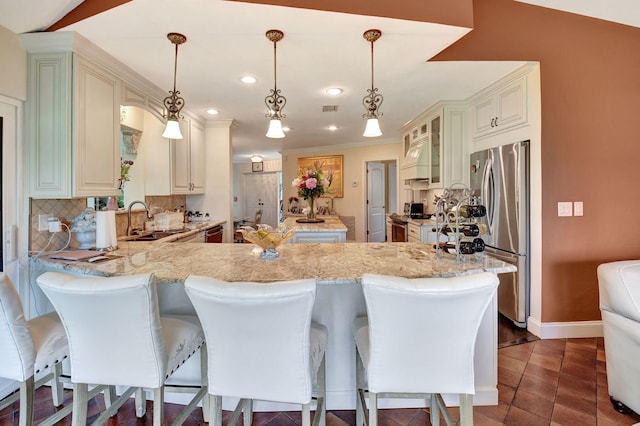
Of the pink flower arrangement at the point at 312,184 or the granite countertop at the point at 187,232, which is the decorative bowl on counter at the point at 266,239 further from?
the pink flower arrangement at the point at 312,184

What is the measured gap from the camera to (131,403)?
194cm

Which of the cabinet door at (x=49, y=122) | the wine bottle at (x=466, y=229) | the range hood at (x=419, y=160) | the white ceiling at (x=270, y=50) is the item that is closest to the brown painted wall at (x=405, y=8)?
the white ceiling at (x=270, y=50)

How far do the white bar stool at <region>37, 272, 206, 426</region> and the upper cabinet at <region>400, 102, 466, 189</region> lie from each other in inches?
142

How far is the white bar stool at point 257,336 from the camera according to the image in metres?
1.14

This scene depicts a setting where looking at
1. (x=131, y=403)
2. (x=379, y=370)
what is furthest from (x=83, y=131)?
(x=379, y=370)

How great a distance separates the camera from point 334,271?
1553mm

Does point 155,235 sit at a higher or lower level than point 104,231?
lower

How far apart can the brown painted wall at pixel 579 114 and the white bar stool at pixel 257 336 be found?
2.56 m

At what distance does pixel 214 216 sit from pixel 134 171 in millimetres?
1288

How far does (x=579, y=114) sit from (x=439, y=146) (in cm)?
153

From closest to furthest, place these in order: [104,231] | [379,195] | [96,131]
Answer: [104,231] < [96,131] < [379,195]

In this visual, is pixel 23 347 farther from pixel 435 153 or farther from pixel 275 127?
pixel 435 153

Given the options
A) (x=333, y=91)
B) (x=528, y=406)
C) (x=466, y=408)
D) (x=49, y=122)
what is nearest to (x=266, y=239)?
(x=466, y=408)

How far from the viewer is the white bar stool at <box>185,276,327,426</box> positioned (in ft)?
3.73
